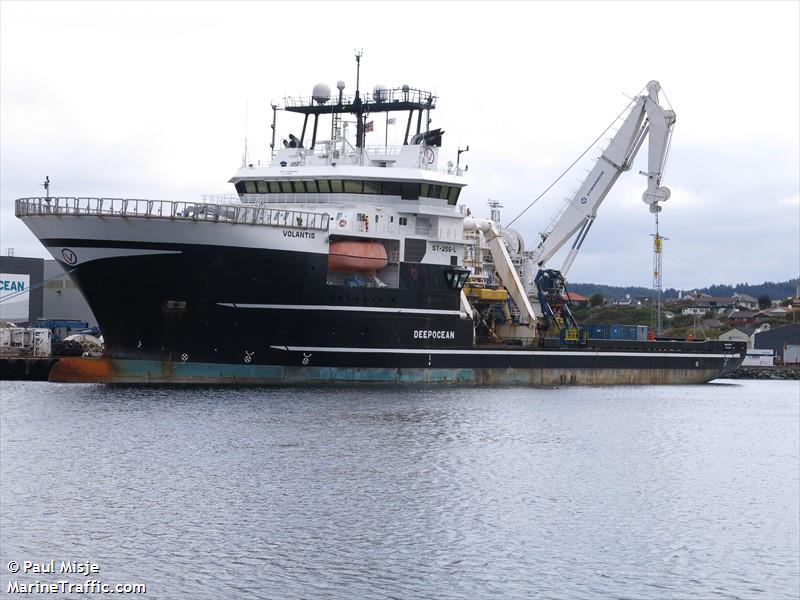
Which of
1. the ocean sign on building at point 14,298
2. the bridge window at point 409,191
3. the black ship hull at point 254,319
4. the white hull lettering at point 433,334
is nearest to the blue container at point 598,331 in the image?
the black ship hull at point 254,319

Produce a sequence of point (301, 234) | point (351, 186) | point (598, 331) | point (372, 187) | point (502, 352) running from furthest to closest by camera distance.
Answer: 1. point (598, 331)
2. point (502, 352)
3. point (372, 187)
4. point (351, 186)
5. point (301, 234)

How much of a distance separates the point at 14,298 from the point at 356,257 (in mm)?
30039

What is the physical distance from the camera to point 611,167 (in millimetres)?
62812

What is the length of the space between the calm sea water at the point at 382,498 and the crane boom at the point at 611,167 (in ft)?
67.6

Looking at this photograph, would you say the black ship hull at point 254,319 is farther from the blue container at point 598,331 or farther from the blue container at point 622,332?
the blue container at point 622,332

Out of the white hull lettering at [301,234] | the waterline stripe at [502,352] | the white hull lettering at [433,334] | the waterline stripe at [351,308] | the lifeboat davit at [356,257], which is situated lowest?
the waterline stripe at [502,352]

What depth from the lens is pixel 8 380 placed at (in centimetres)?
4825

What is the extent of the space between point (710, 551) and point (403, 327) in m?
26.4

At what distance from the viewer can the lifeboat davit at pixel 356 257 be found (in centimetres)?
4681

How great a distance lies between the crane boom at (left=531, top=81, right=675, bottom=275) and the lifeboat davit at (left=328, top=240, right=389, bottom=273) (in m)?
16.1

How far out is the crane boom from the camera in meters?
62.4

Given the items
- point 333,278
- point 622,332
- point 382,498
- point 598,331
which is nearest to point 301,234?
point 333,278

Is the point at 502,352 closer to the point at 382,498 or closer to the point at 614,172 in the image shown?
the point at 614,172

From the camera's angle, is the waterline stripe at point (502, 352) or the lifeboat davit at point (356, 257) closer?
the waterline stripe at point (502, 352)
